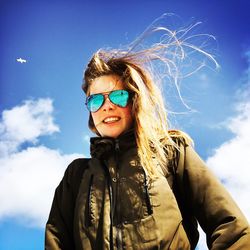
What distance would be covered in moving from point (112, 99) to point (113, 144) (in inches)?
17.6

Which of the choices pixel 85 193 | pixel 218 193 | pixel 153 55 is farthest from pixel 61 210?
pixel 153 55

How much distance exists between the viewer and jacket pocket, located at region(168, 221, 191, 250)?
2629 mm

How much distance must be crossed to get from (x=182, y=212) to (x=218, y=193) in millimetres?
377

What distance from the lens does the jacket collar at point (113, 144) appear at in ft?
10.0

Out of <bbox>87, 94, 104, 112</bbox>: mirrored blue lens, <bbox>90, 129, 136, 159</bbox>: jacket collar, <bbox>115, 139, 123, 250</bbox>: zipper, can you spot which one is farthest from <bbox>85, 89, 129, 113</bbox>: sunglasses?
<bbox>115, 139, 123, 250</bbox>: zipper

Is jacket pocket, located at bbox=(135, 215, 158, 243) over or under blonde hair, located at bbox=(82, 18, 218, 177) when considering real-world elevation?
under

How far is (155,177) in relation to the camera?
2838 millimetres

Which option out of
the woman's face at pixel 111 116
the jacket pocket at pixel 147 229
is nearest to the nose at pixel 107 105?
the woman's face at pixel 111 116

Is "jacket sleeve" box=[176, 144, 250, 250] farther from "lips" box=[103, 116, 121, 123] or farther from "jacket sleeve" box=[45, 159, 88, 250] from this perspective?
"jacket sleeve" box=[45, 159, 88, 250]

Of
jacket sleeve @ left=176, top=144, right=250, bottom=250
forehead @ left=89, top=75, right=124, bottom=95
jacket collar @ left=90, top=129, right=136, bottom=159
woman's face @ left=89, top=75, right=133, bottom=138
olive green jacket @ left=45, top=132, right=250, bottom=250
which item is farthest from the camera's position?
forehead @ left=89, top=75, right=124, bottom=95

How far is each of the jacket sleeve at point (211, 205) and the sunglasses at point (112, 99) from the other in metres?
0.69

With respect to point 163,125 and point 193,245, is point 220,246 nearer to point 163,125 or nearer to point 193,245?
point 193,245

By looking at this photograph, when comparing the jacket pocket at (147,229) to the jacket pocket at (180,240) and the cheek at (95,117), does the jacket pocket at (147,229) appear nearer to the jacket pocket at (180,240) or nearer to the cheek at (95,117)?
the jacket pocket at (180,240)

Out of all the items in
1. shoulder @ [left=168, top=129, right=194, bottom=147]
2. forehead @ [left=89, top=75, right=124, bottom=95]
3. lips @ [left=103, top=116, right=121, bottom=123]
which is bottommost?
shoulder @ [left=168, top=129, right=194, bottom=147]
